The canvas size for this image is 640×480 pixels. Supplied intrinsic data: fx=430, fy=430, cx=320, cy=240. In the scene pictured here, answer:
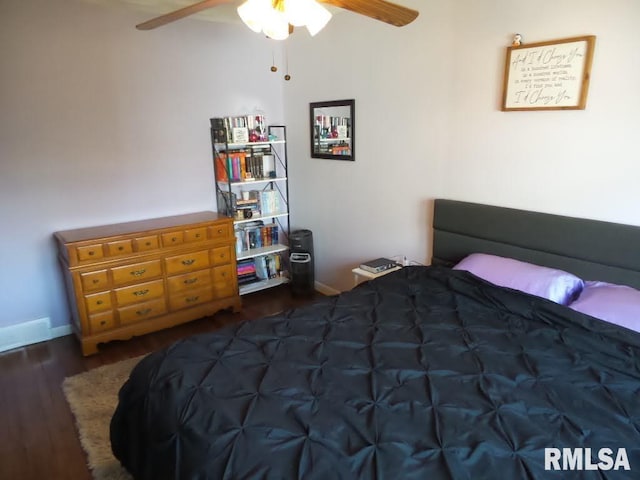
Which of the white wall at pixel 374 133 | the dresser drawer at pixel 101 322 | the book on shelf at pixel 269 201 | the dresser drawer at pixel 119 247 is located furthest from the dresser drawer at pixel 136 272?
the white wall at pixel 374 133

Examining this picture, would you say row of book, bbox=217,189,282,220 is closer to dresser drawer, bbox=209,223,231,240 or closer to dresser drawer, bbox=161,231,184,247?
dresser drawer, bbox=209,223,231,240

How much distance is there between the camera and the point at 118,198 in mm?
3512

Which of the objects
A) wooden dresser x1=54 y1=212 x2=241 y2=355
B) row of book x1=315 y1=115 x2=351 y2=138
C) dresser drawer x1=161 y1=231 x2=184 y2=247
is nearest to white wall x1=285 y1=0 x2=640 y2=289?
row of book x1=315 y1=115 x2=351 y2=138

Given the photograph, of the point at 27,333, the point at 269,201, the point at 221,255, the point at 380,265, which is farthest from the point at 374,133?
the point at 27,333

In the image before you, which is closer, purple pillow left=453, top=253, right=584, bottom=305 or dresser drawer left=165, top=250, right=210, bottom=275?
purple pillow left=453, top=253, right=584, bottom=305

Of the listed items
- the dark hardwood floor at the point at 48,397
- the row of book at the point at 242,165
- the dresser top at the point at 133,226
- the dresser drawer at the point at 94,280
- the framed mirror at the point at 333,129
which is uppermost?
the framed mirror at the point at 333,129

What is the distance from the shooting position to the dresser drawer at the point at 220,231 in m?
3.53

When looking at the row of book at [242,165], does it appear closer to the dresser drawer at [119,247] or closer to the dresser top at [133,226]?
the dresser top at [133,226]

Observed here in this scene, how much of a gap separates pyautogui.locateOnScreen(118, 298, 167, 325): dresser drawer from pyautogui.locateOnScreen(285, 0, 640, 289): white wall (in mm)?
1568

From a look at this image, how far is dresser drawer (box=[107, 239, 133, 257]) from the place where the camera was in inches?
121

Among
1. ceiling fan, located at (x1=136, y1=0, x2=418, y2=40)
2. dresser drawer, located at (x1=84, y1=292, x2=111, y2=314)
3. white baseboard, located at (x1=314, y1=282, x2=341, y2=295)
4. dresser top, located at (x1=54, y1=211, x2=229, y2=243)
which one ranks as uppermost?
ceiling fan, located at (x1=136, y1=0, x2=418, y2=40)

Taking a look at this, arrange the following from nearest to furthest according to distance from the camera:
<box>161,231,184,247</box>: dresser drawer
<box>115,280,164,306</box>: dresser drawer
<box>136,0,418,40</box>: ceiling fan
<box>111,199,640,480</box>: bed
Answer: <box>111,199,640,480</box>: bed, <box>136,0,418,40</box>: ceiling fan, <box>115,280,164,306</box>: dresser drawer, <box>161,231,184,247</box>: dresser drawer

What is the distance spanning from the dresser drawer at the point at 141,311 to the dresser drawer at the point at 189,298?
0.07m

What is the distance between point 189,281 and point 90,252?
2.53 ft
